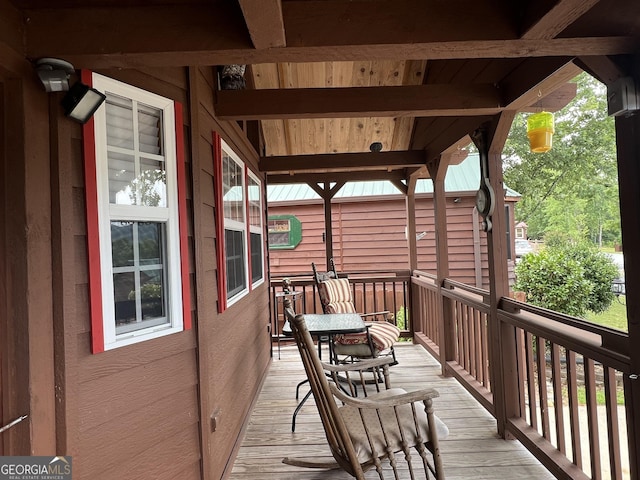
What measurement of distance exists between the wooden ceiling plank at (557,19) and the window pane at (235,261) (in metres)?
1.94

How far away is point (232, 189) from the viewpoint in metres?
2.73

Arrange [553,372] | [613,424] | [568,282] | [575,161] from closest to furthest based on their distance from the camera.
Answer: [613,424] < [553,372] < [568,282] < [575,161]

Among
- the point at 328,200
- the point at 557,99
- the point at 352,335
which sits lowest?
the point at 352,335

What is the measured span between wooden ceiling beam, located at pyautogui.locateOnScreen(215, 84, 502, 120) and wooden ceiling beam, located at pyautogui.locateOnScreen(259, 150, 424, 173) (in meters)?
1.66

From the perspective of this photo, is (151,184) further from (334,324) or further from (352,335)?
(352,335)

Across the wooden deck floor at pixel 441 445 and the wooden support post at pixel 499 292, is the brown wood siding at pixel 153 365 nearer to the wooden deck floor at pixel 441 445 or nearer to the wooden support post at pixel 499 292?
the wooden deck floor at pixel 441 445

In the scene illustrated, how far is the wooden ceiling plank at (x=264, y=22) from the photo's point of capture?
3.68ft

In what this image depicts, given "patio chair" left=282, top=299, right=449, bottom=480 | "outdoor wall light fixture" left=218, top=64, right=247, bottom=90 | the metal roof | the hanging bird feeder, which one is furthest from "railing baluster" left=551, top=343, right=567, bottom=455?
the metal roof

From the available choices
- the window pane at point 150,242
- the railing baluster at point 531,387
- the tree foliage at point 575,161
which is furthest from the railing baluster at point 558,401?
the tree foliage at point 575,161

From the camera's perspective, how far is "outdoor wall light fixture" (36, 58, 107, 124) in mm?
1266

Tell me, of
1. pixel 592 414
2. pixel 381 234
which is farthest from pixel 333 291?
pixel 381 234

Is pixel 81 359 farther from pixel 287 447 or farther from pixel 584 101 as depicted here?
pixel 584 101

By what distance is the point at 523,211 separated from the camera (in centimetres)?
1298

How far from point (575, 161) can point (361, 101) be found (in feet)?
34.8
